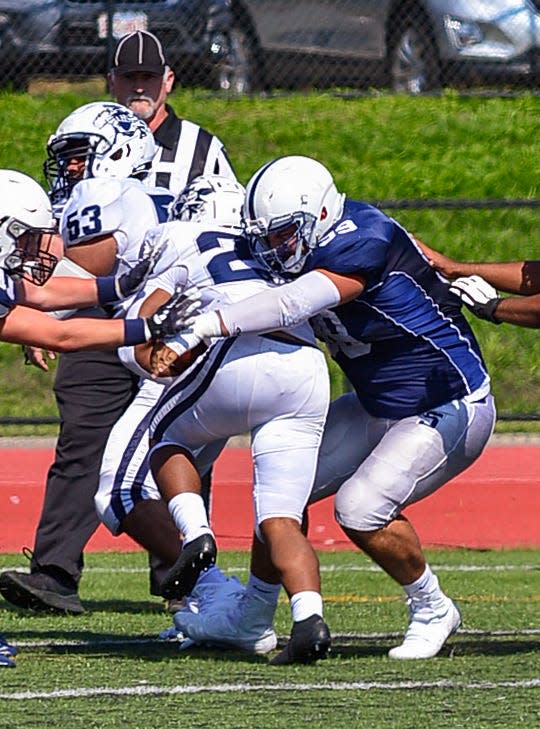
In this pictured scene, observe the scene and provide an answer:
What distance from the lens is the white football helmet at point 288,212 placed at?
520 centimetres

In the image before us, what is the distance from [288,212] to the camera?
17.1ft

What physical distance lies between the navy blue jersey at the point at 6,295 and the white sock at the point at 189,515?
77 centimetres

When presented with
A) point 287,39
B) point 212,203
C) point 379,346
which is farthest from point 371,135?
point 379,346

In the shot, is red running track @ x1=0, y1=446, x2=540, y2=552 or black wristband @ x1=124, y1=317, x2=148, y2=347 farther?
red running track @ x1=0, y1=446, x2=540, y2=552

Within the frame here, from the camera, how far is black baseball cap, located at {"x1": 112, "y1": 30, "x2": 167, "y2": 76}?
7.18 m

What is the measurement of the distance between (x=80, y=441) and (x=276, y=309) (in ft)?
5.61

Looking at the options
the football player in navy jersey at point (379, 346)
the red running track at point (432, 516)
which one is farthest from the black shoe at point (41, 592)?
the red running track at point (432, 516)

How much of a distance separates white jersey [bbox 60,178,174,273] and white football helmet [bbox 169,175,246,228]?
11cm

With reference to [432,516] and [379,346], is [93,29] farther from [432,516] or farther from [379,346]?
[379,346]

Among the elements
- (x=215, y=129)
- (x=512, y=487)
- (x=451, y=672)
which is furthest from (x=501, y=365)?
(x=451, y=672)

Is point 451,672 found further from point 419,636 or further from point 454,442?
point 454,442

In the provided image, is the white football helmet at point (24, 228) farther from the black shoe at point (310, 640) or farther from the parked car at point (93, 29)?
the parked car at point (93, 29)

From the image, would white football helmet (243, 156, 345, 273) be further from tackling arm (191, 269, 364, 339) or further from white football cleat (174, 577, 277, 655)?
white football cleat (174, 577, 277, 655)

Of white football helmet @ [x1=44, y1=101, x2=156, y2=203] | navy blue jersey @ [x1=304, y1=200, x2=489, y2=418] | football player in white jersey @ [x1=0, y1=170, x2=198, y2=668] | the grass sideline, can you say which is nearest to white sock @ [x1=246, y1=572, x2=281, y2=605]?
navy blue jersey @ [x1=304, y1=200, x2=489, y2=418]
